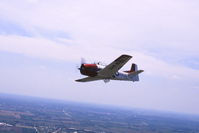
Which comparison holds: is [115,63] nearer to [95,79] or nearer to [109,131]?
[95,79]

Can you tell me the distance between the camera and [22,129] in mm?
143875

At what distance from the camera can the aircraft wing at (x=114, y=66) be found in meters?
24.6

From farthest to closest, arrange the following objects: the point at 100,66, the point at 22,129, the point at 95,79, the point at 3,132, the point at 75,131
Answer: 1. the point at 75,131
2. the point at 22,129
3. the point at 3,132
4. the point at 95,79
5. the point at 100,66

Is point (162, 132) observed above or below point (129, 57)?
below

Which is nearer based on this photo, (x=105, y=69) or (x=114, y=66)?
(x=114, y=66)

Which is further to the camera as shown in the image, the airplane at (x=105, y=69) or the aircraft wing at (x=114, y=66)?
the airplane at (x=105, y=69)

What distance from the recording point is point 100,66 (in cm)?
2798

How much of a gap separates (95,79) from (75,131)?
133943 mm

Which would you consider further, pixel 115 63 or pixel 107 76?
pixel 107 76

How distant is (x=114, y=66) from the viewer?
2645cm

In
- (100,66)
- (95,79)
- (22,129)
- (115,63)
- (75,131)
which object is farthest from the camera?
(75,131)

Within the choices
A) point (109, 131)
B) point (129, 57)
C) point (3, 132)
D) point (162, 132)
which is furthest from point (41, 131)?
point (129, 57)

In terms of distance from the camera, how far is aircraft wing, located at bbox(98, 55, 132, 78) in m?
24.6

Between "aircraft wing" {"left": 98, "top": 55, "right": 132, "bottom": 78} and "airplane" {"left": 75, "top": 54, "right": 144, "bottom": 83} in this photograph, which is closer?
"aircraft wing" {"left": 98, "top": 55, "right": 132, "bottom": 78}
